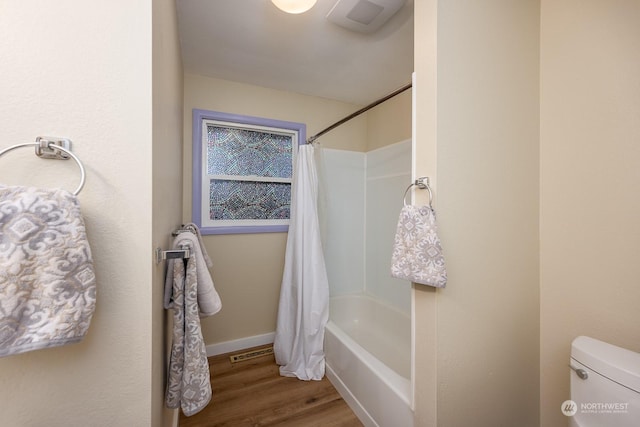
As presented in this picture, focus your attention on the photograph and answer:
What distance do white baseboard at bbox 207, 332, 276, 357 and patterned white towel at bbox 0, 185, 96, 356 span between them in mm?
1835

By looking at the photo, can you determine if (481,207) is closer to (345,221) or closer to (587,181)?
(587,181)

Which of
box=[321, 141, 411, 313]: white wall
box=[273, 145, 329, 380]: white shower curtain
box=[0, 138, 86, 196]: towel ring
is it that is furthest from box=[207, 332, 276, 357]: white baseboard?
box=[0, 138, 86, 196]: towel ring

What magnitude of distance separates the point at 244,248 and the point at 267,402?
1.14 meters

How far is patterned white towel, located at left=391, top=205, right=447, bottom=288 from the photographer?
91 centimetres

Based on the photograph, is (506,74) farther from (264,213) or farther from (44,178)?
(264,213)

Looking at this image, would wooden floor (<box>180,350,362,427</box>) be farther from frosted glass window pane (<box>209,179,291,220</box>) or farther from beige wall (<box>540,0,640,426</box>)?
frosted glass window pane (<box>209,179,291,220</box>)

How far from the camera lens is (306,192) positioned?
192 centimetres

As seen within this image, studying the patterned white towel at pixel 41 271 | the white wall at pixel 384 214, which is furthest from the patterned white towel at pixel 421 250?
the white wall at pixel 384 214

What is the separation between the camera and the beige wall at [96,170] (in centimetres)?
53

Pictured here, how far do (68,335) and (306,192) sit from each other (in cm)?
155

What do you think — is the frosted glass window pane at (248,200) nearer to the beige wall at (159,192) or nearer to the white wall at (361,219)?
the white wall at (361,219)

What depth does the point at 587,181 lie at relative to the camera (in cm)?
100

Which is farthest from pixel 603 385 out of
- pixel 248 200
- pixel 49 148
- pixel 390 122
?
pixel 248 200

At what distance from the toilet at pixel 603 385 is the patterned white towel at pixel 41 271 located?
148 cm
